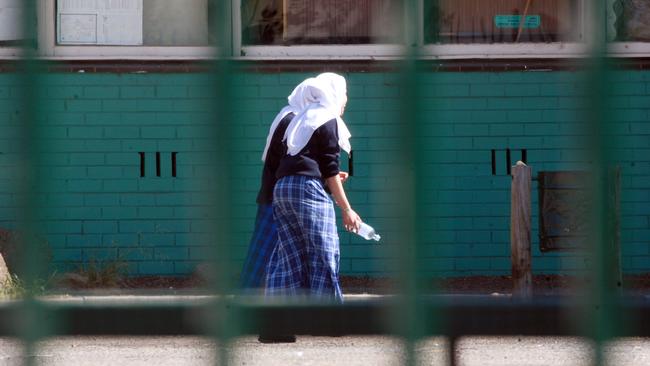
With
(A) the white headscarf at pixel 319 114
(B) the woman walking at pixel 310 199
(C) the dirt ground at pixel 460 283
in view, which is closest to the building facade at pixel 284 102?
(C) the dirt ground at pixel 460 283

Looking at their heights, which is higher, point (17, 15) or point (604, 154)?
point (17, 15)

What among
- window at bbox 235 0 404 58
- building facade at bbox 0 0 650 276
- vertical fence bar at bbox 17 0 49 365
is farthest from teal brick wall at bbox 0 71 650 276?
vertical fence bar at bbox 17 0 49 365

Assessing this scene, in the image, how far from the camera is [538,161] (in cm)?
966

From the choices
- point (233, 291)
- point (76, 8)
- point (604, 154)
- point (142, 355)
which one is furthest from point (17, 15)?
point (76, 8)

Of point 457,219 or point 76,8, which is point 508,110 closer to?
point 457,219

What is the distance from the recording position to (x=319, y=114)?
6.11 meters

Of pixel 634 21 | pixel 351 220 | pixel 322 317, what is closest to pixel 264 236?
pixel 351 220

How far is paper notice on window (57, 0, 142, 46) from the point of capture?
9414 millimetres

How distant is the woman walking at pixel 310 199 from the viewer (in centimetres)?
606

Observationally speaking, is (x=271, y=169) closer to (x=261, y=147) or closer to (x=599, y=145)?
(x=261, y=147)

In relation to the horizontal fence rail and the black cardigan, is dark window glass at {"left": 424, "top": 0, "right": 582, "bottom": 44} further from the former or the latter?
the horizontal fence rail

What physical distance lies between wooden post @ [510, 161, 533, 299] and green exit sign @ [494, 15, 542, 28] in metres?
2.12

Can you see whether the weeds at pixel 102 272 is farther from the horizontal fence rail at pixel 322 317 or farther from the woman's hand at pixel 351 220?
the horizontal fence rail at pixel 322 317

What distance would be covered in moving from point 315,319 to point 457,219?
768 cm
